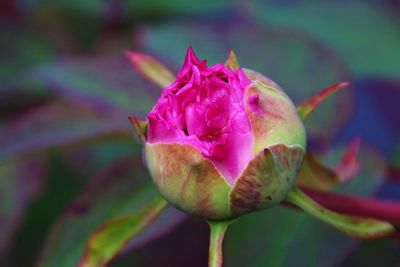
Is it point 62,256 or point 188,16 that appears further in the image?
point 188,16

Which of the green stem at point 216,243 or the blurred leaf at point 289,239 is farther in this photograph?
the blurred leaf at point 289,239

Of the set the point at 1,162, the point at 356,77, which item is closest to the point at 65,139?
the point at 1,162

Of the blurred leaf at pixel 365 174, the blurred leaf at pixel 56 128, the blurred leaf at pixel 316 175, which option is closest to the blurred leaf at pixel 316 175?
the blurred leaf at pixel 316 175

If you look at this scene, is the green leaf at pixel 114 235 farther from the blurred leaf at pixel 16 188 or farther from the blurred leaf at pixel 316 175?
the blurred leaf at pixel 16 188

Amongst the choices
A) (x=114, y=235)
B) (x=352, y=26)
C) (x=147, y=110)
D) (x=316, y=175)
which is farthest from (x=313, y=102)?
(x=352, y=26)

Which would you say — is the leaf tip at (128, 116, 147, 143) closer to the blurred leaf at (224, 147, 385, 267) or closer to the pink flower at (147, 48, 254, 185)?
the pink flower at (147, 48, 254, 185)

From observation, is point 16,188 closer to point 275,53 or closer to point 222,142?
point 275,53

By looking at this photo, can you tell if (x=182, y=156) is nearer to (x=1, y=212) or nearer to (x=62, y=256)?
(x=62, y=256)
